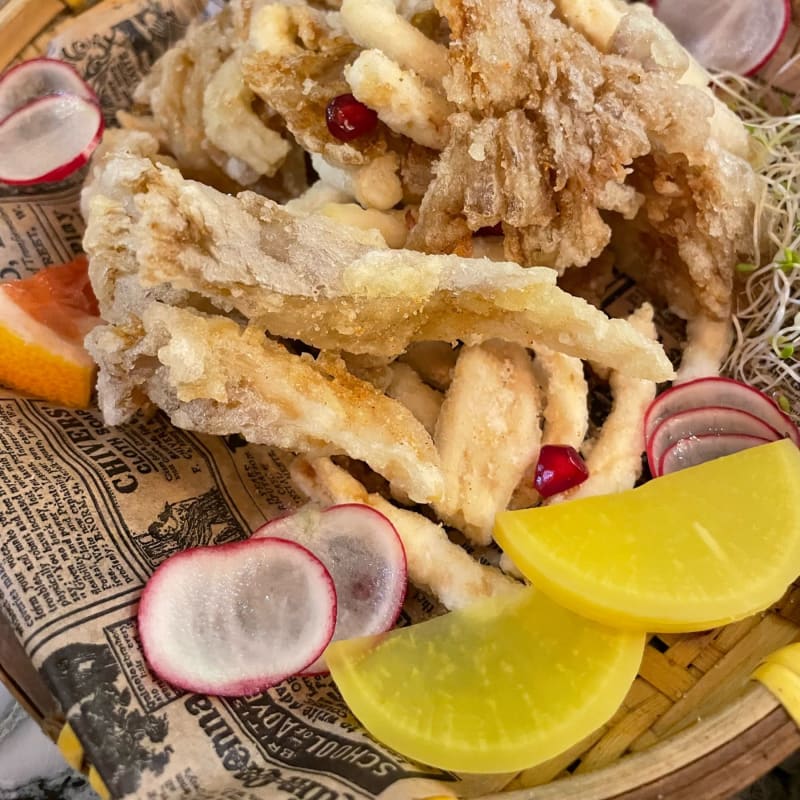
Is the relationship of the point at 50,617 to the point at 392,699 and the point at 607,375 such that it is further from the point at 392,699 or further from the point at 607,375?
the point at 607,375

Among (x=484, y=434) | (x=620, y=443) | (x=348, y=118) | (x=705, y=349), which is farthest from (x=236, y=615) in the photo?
(x=705, y=349)

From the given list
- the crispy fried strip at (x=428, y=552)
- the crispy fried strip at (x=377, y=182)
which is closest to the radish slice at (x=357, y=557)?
the crispy fried strip at (x=428, y=552)

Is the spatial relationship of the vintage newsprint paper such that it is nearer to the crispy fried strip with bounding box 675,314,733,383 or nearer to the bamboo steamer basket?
the bamboo steamer basket

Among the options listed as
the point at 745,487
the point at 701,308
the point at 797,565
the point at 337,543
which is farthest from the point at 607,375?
the point at 337,543

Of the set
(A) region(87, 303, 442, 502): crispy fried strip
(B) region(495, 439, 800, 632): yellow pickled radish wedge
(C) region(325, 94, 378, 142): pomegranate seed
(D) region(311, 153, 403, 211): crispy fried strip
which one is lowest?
(B) region(495, 439, 800, 632): yellow pickled radish wedge

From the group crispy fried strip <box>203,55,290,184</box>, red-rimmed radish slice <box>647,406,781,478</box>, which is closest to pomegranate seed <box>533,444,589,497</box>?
red-rimmed radish slice <box>647,406,781,478</box>

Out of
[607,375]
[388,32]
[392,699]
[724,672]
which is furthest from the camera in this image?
[607,375]
